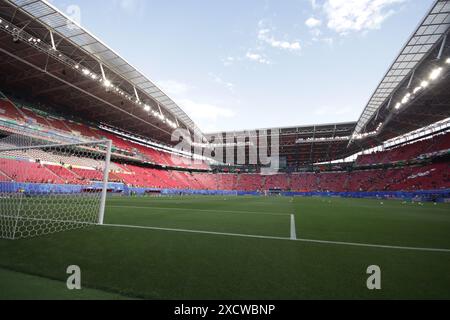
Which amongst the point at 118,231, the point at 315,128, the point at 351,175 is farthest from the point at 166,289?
the point at 351,175

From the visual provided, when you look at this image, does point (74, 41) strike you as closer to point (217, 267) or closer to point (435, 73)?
point (217, 267)

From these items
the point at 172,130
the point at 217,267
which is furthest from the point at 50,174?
the point at 217,267

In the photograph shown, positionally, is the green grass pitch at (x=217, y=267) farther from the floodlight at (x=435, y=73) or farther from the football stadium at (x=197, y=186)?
the floodlight at (x=435, y=73)

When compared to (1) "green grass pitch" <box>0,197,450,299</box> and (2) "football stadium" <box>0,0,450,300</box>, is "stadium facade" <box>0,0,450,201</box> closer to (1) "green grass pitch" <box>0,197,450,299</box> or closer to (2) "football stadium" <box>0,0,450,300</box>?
(2) "football stadium" <box>0,0,450,300</box>

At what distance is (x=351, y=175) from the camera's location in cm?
5653

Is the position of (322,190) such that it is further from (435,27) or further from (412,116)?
(435,27)

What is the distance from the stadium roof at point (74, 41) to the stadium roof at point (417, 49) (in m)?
23.7

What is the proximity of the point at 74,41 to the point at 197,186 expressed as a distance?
43.8 meters

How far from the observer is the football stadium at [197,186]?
292 cm

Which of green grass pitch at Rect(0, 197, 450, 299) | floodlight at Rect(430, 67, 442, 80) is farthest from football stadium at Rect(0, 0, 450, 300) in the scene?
floodlight at Rect(430, 67, 442, 80)

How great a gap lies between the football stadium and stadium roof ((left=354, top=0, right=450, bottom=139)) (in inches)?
Answer: 4.4

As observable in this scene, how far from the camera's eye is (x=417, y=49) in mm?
17984

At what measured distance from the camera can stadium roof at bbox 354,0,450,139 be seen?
14.9 metres

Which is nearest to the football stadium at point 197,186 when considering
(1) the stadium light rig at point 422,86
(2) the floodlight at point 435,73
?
(1) the stadium light rig at point 422,86
